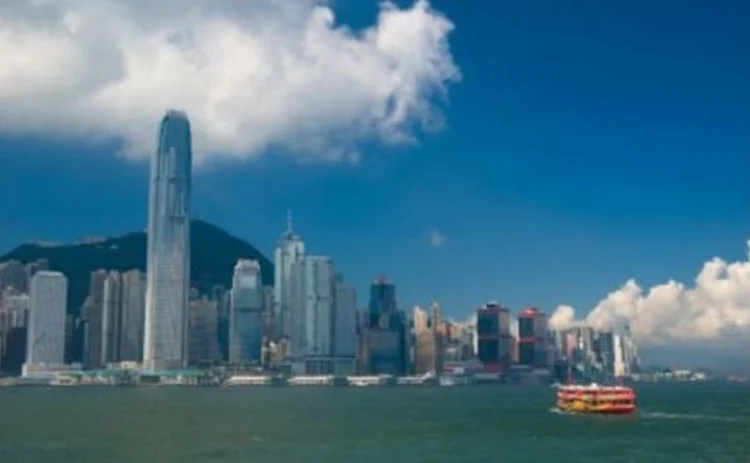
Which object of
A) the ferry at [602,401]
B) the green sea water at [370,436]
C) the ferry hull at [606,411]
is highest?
the ferry at [602,401]

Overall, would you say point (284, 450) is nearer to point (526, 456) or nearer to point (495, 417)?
point (526, 456)

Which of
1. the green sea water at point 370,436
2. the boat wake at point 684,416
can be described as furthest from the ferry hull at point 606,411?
the boat wake at point 684,416

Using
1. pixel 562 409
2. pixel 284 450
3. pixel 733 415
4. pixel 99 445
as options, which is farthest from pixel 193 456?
pixel 733 415

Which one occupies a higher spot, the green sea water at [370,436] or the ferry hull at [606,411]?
the ferry hull at [606,411]

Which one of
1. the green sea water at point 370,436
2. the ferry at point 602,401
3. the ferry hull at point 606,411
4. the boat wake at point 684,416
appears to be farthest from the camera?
the ferry at point 602,401

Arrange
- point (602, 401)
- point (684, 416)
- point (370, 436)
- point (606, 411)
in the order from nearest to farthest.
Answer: point (370, 436)
point (606, 411)
point (602, 401)
point (684, 416)

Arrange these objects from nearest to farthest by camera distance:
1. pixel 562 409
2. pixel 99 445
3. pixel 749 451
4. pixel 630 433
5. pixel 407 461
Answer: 1. pixel 407 461
2. pixel 749 451
3. pixel 99 445
4. pixel 630 433
5. pixel 562 409

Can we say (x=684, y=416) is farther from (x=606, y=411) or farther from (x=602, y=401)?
(x=602, y=401)

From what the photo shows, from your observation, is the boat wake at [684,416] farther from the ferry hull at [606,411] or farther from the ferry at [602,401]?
the ferry at [602,401]

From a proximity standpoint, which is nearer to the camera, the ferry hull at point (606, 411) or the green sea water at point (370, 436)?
the green sea water at point (370, 436)

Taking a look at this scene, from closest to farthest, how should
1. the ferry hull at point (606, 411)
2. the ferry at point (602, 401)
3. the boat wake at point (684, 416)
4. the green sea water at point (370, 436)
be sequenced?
the green sea water at point (370, 436)
the boat wake at point (684, 416)
the ferry hull at point (606, 411)
the ferry at point (602, 401)

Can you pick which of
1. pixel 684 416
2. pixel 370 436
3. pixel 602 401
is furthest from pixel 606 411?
pixel 370 436
